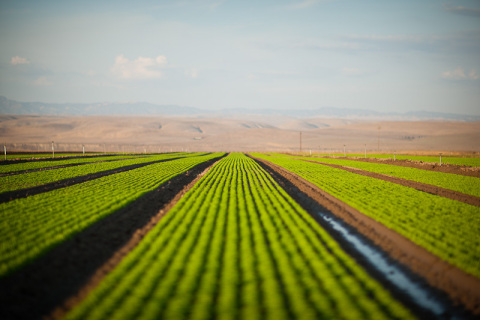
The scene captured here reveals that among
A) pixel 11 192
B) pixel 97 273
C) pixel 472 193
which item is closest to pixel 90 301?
pixel 97 273

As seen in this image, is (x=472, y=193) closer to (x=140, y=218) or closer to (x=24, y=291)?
(x=140, y=218)

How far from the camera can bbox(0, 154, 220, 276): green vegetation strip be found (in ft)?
27.8

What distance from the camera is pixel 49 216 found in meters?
11.9

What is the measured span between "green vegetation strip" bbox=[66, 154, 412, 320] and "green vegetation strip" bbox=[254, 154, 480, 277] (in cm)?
281

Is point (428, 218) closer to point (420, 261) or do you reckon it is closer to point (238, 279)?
point (420, 261)

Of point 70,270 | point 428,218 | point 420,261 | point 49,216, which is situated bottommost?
point 420,261

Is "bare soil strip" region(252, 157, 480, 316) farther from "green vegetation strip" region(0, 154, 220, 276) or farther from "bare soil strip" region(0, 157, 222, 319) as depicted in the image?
"green vegetation strip" region(0, 154, 220, 276)

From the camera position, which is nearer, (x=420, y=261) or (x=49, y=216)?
(x=420, y=261)

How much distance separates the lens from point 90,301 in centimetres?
589

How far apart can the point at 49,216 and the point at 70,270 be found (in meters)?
5.33

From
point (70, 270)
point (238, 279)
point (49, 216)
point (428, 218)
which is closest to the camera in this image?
point (238, 279)

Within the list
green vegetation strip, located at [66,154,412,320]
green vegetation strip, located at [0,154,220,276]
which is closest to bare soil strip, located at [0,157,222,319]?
green vegetation strip, located at [0,154,220,276]

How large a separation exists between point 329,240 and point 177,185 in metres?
14.6

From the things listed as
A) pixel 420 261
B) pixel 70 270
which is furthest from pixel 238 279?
pixel 420 261
